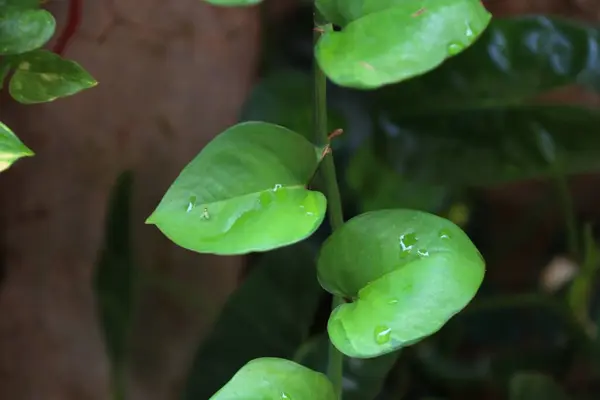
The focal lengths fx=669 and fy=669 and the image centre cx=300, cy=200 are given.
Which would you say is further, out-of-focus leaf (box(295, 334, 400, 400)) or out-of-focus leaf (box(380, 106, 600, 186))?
out-of-focus leaf (box(380, 106, 600, 186))

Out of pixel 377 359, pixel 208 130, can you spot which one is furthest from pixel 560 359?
pixel 208 130

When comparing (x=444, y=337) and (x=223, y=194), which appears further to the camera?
(x=444, y=337)

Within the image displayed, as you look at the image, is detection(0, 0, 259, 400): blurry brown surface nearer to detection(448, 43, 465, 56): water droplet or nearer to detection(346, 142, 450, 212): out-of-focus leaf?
detection(346, 142, 450, 212): out-of-focus leaf

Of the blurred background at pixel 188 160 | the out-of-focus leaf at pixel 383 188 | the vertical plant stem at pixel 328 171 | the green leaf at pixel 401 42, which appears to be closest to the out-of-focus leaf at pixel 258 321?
the blurred background at pixel 188 160

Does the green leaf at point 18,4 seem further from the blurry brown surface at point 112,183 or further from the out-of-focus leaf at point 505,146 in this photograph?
the out-of-focus leaf at point 505,146

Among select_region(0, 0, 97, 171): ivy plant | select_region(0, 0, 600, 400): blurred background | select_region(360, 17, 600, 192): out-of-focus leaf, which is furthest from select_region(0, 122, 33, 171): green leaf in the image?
select_region(360, 17, 600, 192): out-of-focus leaf

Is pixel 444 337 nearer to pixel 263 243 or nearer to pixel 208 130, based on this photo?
pixel 208 130

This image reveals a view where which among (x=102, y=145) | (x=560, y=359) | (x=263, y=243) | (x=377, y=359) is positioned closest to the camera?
(x=263, y=243)
